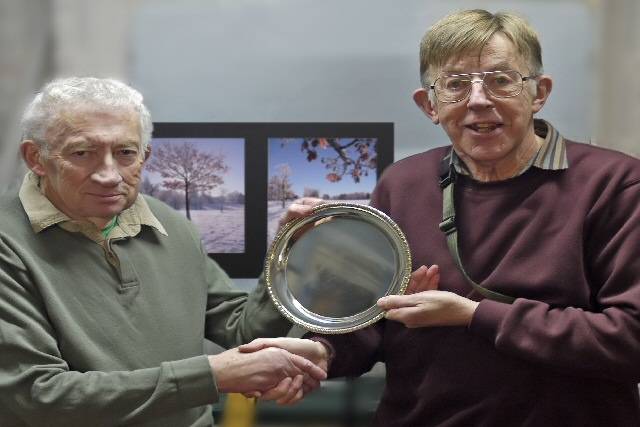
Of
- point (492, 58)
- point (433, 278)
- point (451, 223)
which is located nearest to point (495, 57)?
point (492, 58)

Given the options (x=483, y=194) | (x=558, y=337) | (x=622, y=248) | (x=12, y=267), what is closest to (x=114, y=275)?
(x=12, y=267)

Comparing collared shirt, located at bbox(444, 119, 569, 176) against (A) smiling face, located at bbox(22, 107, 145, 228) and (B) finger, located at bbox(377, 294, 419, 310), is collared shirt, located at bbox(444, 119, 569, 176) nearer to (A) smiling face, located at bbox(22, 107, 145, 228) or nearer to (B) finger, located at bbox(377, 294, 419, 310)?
(B) finger, located at bbox(377, 294, 419, 310)

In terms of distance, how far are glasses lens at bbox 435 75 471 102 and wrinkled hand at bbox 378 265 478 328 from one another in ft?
1.11

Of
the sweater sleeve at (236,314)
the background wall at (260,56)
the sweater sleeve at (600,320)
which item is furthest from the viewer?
the background wall at (260,56)

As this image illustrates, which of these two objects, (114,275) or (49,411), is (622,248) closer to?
(114,275)

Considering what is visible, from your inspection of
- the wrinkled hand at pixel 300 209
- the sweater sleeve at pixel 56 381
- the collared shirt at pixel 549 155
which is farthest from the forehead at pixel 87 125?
the collared shirt at pixel 549 155

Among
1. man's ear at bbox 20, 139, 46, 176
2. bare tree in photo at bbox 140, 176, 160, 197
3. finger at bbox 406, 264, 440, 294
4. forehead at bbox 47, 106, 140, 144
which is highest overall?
forehead at bbox 47, 106, 140, 144

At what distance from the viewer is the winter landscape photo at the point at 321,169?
2.26 metres

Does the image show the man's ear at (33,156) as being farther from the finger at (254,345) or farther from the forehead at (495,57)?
the forehead at (495,57)

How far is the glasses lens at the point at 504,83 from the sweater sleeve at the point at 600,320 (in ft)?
0.90

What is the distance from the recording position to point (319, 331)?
5.61 feet

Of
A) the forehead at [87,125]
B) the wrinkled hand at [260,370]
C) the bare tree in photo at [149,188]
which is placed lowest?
the wrinkled hand at [260,370]

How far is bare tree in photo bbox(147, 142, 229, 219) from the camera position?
228cm

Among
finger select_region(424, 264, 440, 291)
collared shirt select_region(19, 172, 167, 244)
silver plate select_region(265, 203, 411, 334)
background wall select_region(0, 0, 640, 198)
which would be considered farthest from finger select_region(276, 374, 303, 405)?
background wall select_region(0, 0, 640, 198)
